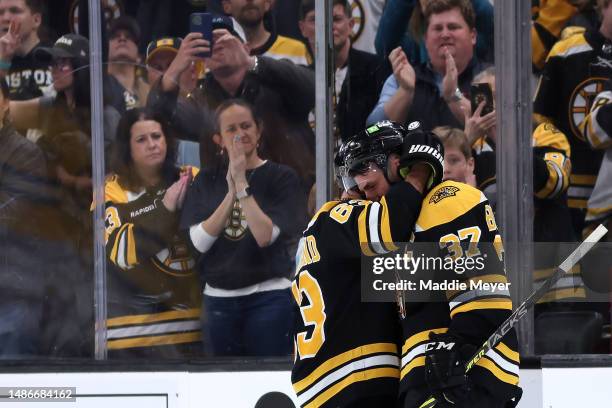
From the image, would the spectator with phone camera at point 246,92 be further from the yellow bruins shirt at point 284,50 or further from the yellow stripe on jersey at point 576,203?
the yellow stripe on jersey at point 576,203

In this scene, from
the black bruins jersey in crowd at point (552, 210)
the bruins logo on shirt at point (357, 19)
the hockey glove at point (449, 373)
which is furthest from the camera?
the bruins logo on shirt at point (357, 19)

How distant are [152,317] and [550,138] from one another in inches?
54.6

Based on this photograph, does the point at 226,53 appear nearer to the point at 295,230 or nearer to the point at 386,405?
the point at 295,230

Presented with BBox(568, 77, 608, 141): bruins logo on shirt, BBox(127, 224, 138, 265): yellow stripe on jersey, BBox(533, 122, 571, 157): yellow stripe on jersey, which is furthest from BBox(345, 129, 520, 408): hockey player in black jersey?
BBox(127, 224, 138, 265): yellow stripe on jersey

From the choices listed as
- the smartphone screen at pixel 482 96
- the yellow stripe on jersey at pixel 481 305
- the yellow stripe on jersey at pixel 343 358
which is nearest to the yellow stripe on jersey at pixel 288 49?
the smartphone screen at pixel 482 96

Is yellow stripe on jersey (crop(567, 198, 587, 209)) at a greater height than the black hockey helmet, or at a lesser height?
lesser

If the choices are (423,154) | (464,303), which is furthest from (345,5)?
(464,303)

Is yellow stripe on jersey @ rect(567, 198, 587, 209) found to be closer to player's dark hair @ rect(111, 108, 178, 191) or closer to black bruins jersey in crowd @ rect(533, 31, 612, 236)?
black bruins jersey in crowd @ rect(533, 31, 612, 236)

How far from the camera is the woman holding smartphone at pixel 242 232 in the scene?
381 centimetres

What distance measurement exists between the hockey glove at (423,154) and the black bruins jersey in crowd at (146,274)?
124 centimetres

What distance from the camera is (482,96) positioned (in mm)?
3648

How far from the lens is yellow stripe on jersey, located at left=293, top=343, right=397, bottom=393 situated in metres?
2.93

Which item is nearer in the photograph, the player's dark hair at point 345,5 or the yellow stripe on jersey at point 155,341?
the player's dark hair at point 345,5

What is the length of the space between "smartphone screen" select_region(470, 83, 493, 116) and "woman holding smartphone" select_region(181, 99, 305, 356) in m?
0.60
